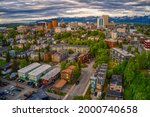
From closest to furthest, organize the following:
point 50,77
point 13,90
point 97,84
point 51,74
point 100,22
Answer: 1. point 97,84
2. point 13,90
3. point 50,77
4. point 51,74
5. point 100,22

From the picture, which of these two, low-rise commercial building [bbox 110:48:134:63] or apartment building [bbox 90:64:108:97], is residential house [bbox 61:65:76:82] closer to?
apartment building [bbox 90:64:108:97]

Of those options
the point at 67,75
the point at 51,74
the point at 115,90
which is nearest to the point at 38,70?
the point at 51,74

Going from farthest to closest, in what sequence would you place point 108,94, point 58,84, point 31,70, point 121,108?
point 31,70, point 58,84, point 108,94, point 121,108

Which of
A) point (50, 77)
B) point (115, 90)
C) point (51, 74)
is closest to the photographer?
point (115, 90)

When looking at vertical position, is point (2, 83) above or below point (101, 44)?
below

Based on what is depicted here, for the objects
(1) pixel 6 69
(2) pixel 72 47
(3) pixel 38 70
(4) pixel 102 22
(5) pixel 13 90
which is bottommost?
(5) pixel 13 90

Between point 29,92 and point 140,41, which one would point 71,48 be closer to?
point 140,41

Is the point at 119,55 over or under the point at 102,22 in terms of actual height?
under

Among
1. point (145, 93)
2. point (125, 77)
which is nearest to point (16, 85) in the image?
point (125, 77)

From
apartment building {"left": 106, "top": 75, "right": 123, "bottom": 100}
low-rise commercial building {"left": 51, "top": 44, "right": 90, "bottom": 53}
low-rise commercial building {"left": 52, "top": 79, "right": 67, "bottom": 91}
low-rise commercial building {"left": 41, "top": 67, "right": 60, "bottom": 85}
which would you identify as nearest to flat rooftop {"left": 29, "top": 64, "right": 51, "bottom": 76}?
low-rise commercial building {"left": 41, "top": 67, "right": 60, "bottom": 85}

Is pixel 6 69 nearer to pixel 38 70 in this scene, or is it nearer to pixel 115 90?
pixel 38 70

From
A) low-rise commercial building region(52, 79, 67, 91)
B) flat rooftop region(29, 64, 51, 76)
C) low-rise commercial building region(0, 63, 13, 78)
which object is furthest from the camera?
low-rise commercial building region(0, 63, 13, 78)
